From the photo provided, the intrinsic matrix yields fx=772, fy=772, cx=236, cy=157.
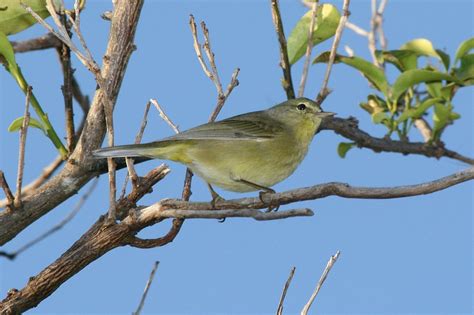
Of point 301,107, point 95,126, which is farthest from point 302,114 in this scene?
point 95,126

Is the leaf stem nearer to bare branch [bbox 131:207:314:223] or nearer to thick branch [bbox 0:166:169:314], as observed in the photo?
thick branch [bbox 0:166:169:314]

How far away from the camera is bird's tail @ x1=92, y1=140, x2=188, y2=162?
3.84m

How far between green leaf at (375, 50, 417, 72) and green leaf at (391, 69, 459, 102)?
228mm

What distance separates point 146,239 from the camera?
154 inches

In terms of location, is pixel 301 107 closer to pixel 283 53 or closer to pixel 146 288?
pixel 283 53

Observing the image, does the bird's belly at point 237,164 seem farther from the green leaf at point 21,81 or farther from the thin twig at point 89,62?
the green leaf at point 21,81

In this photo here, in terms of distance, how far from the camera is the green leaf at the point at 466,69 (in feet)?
15.4

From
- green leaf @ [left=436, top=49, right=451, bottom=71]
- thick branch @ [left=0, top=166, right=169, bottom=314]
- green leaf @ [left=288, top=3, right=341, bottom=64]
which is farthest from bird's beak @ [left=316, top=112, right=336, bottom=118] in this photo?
thick branch @ [left=0, top=166, right=169, bottom=314]

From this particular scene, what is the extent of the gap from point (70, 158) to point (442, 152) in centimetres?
231

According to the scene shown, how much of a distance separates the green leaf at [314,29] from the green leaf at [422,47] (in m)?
0.54

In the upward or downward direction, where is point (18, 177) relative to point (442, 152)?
downward

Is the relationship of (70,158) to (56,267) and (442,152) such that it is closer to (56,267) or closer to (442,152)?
(56,267)

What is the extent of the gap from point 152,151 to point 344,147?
1.45m

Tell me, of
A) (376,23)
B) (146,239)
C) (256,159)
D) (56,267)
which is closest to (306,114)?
(256,159)
